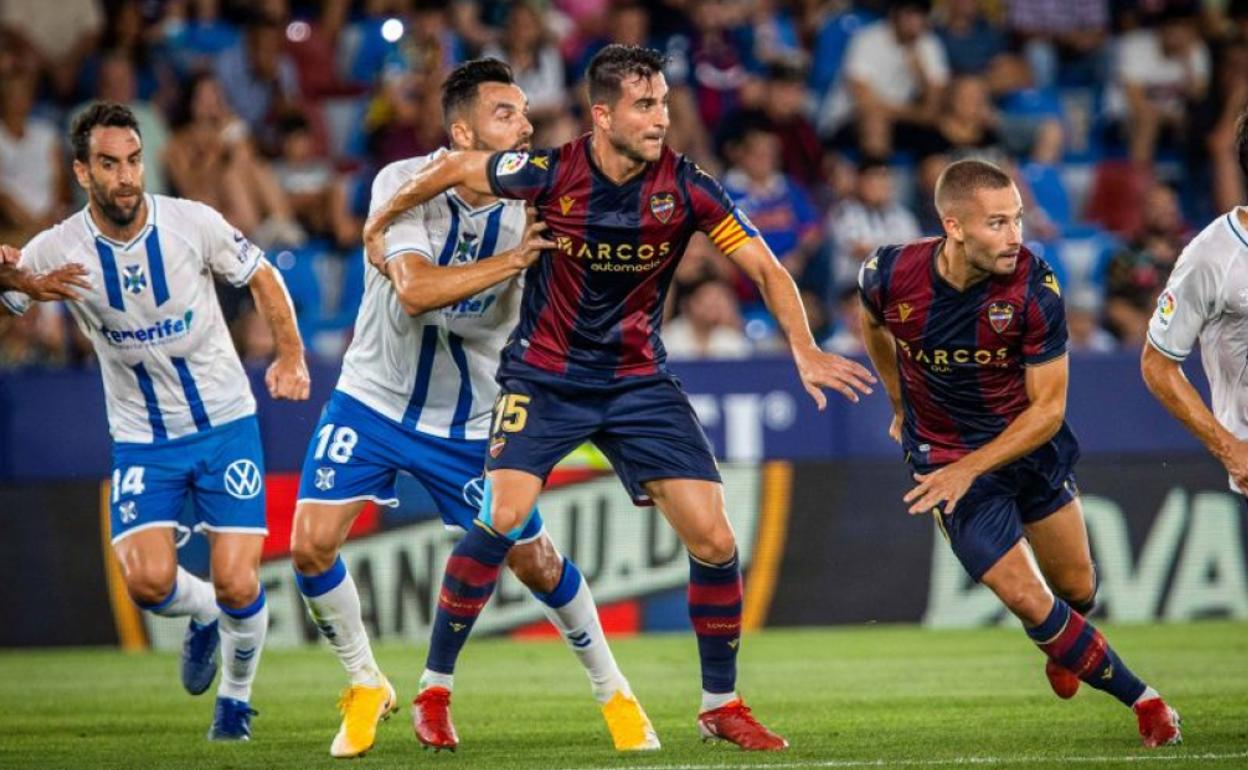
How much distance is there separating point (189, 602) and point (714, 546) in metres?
2.63

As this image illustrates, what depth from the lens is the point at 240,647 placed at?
8344 mm

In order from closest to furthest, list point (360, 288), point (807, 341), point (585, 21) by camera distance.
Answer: point (807, 341), point (360, 288), point (585, 21)

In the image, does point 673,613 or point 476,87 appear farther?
point 673,613

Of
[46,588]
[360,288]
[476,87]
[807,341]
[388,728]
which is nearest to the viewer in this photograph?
[807,341]

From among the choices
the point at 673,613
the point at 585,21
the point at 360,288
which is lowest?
the point at 673,613

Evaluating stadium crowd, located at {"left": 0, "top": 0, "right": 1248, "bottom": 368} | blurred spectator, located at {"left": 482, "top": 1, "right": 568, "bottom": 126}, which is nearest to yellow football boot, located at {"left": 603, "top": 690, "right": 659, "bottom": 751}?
stadium crowd, located at {"left": 0, "top": 0, "right": 1248, "bottom": 368}

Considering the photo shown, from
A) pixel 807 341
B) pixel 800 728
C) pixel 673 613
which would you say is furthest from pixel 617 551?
pixel 807 341

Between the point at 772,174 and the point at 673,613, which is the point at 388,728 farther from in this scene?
the point at 772,174

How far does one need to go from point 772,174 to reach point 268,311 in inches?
298

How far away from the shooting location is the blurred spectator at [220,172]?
15.1 m

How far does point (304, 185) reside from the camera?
15.7 m

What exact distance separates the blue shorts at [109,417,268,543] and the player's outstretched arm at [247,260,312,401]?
423 millimetres

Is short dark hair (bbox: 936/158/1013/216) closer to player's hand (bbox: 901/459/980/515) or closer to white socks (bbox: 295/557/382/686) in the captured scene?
player's hand (bbox: 901/459/980/515)

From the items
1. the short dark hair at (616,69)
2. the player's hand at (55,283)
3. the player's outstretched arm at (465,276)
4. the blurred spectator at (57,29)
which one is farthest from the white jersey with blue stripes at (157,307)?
the blurred spectator at (57,29)
